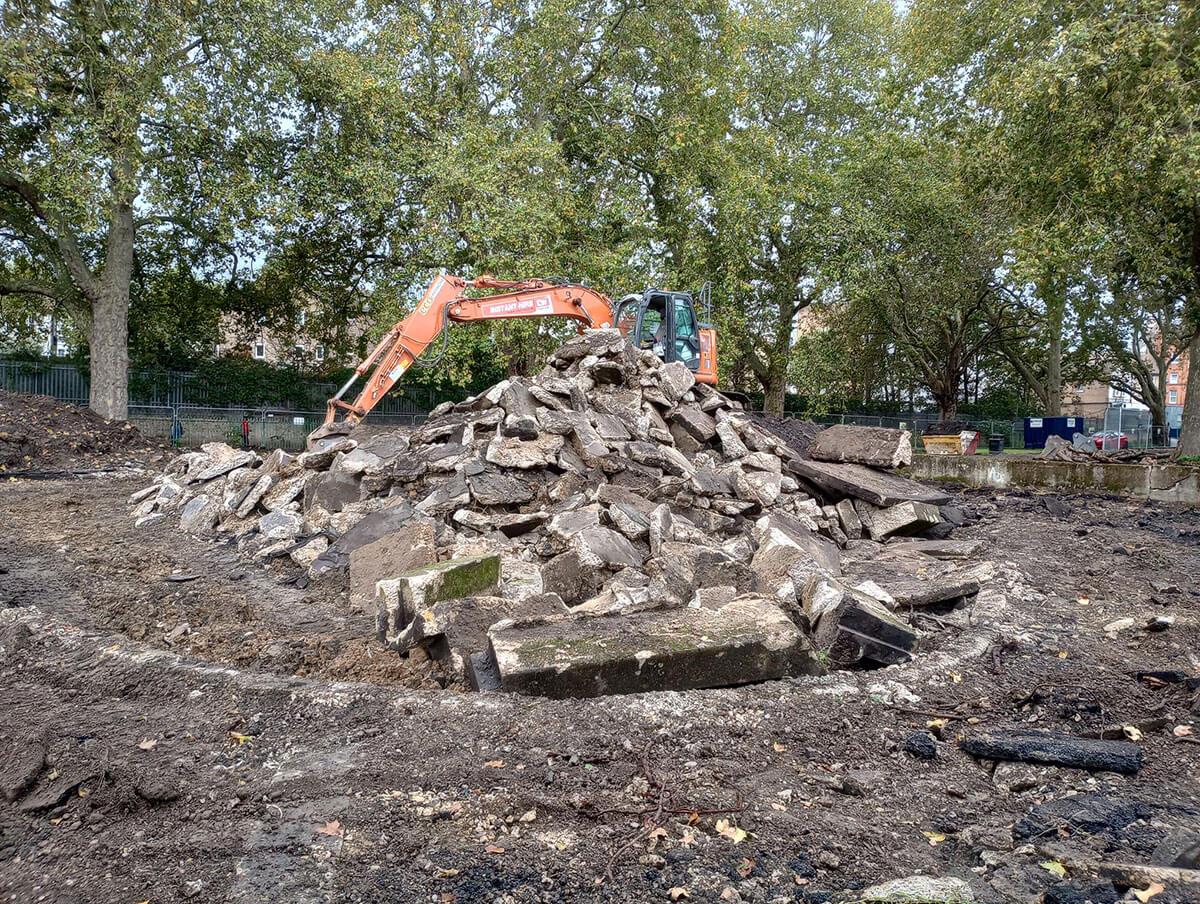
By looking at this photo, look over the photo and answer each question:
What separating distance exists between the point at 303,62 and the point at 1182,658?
701 inches

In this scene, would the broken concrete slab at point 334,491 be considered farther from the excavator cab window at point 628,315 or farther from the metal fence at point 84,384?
the metal fence at point 84,384

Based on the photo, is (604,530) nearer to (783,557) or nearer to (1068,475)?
(783,557)

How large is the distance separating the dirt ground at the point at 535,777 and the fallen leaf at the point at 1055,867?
0.02 metres

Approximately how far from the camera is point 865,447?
29.2 feet

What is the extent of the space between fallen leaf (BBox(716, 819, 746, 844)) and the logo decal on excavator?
8.74 m

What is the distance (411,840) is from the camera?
2320 millimetres

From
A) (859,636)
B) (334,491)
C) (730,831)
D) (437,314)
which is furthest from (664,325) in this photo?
(730,831)

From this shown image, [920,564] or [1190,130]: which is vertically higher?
[1190,130]

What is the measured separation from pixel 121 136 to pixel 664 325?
10.8m

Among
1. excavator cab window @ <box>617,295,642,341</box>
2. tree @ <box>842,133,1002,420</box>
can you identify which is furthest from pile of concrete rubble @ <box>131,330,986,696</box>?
tree @ <box>842,133,1002,420</box>

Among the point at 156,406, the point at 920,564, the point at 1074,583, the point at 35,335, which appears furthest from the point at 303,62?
the point at 1074,583

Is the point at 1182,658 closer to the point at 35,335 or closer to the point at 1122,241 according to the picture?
the point at 1122,241

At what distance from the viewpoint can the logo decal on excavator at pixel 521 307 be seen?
1044cm

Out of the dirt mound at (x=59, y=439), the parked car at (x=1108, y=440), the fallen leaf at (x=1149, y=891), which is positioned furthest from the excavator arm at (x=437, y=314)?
the parked car at (x=1108, y=440)
